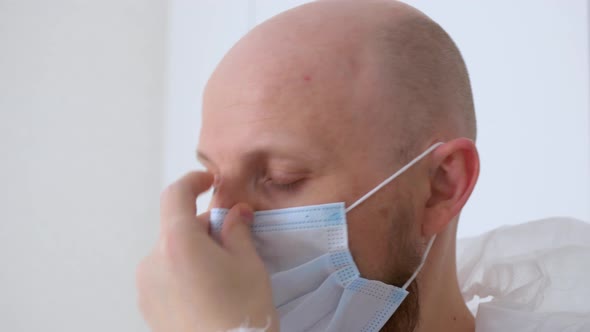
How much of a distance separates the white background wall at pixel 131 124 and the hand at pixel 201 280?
1.13 metres

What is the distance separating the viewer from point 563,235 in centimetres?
152

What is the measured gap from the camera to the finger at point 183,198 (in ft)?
2.99

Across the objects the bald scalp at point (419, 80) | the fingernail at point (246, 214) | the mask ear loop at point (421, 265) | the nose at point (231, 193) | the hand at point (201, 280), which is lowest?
the mask ear loop at point (421, 265)

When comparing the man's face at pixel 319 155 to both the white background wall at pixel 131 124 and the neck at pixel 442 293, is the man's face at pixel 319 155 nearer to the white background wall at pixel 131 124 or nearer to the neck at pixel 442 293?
the neck at pixel 442 293

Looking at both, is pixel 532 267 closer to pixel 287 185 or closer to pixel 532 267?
pixel 532 267

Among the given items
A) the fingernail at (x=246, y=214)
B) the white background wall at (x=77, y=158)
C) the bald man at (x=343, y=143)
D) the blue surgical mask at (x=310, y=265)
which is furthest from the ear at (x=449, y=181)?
the white background wall at (x=77, y=158)

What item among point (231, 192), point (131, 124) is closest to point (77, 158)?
point (131, 124)

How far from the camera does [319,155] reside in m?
1.00

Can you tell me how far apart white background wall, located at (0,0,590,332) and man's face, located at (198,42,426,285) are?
0.84 metres

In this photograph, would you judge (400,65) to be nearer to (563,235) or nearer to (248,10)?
(563,235)

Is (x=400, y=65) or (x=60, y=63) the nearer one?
(x=400, y=65)

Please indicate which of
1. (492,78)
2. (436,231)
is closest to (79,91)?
(492,78)

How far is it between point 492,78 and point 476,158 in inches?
30.9

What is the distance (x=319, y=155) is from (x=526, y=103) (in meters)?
0.98
